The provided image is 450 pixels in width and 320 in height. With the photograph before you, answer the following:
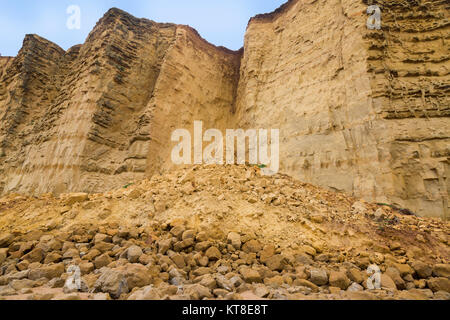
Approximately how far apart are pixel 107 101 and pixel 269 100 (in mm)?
7585

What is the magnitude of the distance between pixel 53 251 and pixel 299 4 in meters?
14.5

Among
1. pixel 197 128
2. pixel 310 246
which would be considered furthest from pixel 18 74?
pixel 310 246

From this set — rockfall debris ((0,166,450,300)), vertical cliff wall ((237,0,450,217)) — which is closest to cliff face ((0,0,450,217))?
vertical cliff wall ((237,0,450,217))

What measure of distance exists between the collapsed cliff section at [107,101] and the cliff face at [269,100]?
6 centimetres

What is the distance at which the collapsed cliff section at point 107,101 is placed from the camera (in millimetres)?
9031

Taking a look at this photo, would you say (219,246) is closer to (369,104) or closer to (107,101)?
(369,104)

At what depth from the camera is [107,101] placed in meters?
10.0

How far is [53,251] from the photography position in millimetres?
3441

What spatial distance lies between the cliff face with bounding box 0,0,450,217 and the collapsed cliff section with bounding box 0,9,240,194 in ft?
0.20

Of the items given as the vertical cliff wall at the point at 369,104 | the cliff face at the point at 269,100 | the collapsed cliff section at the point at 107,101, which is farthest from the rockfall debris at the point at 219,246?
the collapsed cliff section at the point at 107,101

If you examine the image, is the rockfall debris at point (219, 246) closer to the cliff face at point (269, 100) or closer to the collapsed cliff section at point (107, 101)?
the cliff face at point (269, 100)

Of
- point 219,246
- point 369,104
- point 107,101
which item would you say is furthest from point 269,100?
point 219,246

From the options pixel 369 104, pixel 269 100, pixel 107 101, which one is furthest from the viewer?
pixel 269 100
